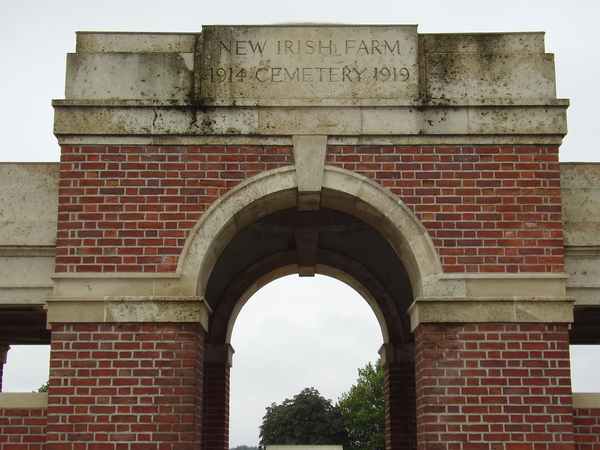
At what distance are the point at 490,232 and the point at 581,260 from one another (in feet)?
3.80

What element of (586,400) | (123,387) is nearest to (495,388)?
(586,400)

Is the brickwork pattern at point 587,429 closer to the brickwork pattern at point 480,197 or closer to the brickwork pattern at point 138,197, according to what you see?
the brickwork pattern at point 480,197

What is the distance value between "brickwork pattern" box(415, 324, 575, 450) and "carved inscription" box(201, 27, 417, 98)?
257cm

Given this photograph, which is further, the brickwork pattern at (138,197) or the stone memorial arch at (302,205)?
the brickwork pattern at (138,197)

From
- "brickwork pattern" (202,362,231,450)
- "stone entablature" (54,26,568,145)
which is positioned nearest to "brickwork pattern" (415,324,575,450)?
"stone entablature" (54,26,568,145)

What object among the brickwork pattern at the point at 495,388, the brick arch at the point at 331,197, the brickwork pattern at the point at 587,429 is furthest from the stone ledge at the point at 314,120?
the brickwork pattern at the point at 587,429

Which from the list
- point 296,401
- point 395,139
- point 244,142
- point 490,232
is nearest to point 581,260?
point 490,232

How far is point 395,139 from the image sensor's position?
7434 millimetres

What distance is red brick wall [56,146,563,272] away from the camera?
Answer: 7129mm

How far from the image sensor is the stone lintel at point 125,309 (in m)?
6.89

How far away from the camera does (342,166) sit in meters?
7.40

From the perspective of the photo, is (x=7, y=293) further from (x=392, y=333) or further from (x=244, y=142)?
(x=392, y=333)

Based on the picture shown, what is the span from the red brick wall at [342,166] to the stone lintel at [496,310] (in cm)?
33

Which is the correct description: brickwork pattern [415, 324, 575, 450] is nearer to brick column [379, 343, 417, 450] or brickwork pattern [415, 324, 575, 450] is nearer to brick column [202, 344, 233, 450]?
brick column [379, 343, 417, 450]
